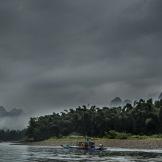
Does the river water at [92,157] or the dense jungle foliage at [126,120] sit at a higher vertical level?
the dense jungle foliage at [126,120]

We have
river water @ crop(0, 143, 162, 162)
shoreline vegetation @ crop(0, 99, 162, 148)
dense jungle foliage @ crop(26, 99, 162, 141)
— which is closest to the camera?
river water @ crop(0, 143, 162, 162)

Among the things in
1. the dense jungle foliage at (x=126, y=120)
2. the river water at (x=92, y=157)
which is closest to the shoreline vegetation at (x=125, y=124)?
the dense jungle foliage at (x=126, y=120)

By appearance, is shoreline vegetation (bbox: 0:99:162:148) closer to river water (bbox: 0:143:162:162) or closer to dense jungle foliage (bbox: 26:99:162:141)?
dense jungle foliage (bbox: 26:99:162:141)

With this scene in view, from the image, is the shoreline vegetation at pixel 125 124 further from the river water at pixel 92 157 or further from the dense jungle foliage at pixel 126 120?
the river water at pixel 92 157

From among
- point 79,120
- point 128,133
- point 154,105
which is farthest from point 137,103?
point 79,120

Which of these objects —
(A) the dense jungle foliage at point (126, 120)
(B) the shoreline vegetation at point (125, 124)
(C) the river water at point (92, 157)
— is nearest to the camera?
(C) the river water at point (92, 157)

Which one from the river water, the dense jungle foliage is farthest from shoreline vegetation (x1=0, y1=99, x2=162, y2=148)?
the river water

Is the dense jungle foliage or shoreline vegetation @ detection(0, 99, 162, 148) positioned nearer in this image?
shoreline vegetation @ detection(0, 99, 162, 148)

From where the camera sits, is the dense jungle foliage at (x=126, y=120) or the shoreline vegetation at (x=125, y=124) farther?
the dense jungle foliage at (x=126, y=120)

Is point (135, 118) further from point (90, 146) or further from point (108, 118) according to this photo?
point (90, 146)

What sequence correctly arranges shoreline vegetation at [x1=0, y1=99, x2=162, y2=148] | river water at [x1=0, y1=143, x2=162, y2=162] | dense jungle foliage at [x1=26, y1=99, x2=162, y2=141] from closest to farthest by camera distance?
river water at [x1=0, y1=143, x2=162, y2=162], shoreline vegetation at [x1=0, y1=99, x2=162, y2=148], dense jungle foliage at [x1=26, y1=99, x2=162, y2=141]

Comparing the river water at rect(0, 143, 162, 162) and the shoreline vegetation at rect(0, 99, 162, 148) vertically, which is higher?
the shoreline vegetation at rect(0, 99, 162, 148)

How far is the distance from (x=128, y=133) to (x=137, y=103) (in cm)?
1881

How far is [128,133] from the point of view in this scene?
156625 millimetres
